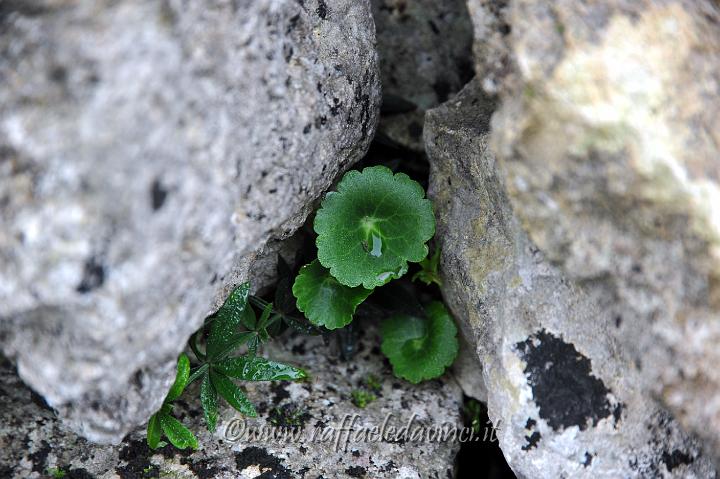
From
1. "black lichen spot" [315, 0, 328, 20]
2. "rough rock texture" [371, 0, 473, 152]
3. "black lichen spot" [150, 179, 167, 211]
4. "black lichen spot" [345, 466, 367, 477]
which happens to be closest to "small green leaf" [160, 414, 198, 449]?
"black lichen spot" [345, 466, 367, 477]

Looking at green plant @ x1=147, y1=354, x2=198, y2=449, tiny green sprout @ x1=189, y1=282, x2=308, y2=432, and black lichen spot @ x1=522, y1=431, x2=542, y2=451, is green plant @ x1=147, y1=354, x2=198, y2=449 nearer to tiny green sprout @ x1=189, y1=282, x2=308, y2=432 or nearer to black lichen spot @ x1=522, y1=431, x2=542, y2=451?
tiny green sprout @ x1=189, y1=282, x2=308, y2=432

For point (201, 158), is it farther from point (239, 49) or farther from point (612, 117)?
point (612, 117)

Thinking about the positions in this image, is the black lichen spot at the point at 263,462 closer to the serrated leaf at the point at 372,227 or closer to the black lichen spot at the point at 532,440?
the serrated leaf at the point at 372,227

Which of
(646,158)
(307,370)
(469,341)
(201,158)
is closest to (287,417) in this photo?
(307,370)

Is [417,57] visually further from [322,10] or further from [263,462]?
[263,462]

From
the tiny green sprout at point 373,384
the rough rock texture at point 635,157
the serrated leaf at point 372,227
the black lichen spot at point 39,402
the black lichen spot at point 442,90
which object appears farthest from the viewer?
the black lichen spot at point 442,90

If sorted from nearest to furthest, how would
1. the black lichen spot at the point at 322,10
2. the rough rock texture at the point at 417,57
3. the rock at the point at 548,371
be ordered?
the rock at the point at 548,371 < the black lichen spot at the point at 322,10 < the rough rock texture at the point at 417,57

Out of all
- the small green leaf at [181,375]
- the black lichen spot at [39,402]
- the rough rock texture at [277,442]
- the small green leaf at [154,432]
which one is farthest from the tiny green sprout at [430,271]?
the black lichen spot at [39,402]
